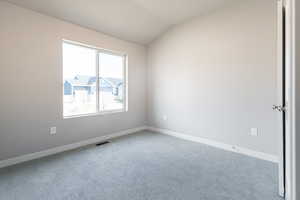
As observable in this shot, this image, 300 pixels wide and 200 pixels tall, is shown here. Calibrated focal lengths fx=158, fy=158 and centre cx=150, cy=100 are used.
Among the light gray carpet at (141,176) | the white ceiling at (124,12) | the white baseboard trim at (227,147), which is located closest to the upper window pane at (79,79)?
the white ceiling at (124,12)

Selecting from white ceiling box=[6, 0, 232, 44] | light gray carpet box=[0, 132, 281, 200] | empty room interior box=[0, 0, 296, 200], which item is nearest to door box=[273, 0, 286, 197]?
empty room interior box=[0, 0, 296, 200]

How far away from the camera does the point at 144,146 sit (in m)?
3.25

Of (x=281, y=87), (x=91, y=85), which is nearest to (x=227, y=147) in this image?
(x=281, y=87)

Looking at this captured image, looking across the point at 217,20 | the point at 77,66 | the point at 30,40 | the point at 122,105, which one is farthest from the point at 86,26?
the point at 217,20

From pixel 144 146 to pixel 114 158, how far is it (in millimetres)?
762

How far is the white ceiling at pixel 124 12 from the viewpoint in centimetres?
264

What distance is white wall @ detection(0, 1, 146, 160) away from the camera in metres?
2.35

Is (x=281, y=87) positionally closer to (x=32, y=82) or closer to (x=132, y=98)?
(x=132, y=98)

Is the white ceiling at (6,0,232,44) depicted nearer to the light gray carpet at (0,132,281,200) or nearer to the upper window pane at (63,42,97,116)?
the upper window pane at (63,42,97,116)

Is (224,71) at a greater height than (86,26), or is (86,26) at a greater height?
(86,26)

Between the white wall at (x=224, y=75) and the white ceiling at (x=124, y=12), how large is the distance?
1.06 feet

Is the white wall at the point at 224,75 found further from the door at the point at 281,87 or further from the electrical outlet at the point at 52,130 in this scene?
the electrical outlet at the point at 52,130

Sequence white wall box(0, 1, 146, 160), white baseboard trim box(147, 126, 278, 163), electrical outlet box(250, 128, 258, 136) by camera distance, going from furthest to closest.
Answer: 1. electrical outlet box(250, 128, 258, 136)
2. white baseboard trim box(147, 126, 278, 163)
3. white wall box(0, 1, 146, 160)

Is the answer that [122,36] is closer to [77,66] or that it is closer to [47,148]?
[77,66]
